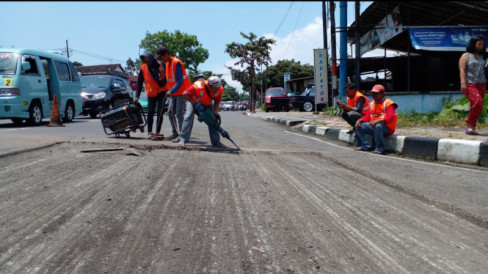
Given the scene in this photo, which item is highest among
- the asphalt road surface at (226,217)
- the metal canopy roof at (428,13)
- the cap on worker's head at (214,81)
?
the metal canopy roof at (428,13)

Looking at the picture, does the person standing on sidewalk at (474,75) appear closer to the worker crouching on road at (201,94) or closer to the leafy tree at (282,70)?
the worker crouching on road at (201,94)

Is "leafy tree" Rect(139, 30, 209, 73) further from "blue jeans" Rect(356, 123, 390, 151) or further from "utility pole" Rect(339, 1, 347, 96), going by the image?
"blue jeans" Rect(356, 123, 390, 151)

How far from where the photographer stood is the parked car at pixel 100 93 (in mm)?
13555

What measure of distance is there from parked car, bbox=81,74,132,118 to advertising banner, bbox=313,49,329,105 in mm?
8214

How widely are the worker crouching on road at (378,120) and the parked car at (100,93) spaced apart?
10114mm

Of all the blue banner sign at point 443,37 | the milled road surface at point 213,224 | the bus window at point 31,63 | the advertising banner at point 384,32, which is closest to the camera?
the milled road surface at point 213,224

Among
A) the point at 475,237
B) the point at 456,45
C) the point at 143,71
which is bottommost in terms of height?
the point at 475,237

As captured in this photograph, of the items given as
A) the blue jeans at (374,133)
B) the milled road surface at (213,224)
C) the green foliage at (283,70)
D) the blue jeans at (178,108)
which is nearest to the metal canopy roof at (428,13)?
the blue jeans at (374,133)

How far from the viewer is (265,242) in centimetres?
218

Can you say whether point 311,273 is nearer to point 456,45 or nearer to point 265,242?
point 265,242

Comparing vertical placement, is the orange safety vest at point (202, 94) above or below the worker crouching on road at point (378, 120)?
above

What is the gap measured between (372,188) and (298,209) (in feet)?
3.64

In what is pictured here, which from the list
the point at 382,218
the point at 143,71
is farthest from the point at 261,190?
the point at 143,71

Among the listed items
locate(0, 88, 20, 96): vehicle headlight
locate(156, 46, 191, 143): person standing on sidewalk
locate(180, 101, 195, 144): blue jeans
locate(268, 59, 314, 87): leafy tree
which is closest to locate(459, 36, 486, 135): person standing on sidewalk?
locate(180, 101, 195, 144): blue jeans
